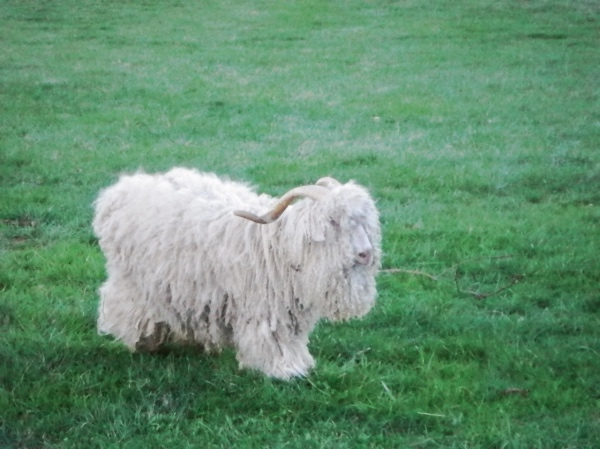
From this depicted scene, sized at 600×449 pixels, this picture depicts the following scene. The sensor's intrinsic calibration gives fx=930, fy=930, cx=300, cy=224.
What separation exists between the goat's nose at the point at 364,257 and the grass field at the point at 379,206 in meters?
0.73

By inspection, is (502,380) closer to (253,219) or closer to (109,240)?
(253,219)

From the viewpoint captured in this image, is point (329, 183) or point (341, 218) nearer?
point (341, 218)

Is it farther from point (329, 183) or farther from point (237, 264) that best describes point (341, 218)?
point (237, 264)

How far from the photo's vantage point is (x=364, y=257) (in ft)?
15.1

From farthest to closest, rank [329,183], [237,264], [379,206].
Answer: [379,206] < [237,264] < [329,183]

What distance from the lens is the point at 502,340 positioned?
5.58 m

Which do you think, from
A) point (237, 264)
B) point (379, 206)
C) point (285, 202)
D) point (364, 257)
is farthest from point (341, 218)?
point (379, 206)

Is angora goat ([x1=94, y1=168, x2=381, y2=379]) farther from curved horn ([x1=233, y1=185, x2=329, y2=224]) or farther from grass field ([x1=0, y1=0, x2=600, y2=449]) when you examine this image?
grass field ([x1=0, y1=0, x2=600, y2=449])

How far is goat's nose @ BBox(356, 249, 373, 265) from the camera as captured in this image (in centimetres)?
459

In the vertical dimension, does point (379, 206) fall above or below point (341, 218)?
below

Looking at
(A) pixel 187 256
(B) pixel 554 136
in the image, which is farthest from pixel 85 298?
(B) pixel 554 136

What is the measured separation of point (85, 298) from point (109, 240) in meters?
1.00

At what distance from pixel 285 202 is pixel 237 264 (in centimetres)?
47

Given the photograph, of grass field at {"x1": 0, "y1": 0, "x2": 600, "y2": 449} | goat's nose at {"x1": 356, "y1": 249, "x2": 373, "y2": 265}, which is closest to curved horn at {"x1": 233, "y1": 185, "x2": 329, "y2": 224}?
goat's nose at {"x1": 356, "y1": 249, "x2": 373, "y2": 265}
